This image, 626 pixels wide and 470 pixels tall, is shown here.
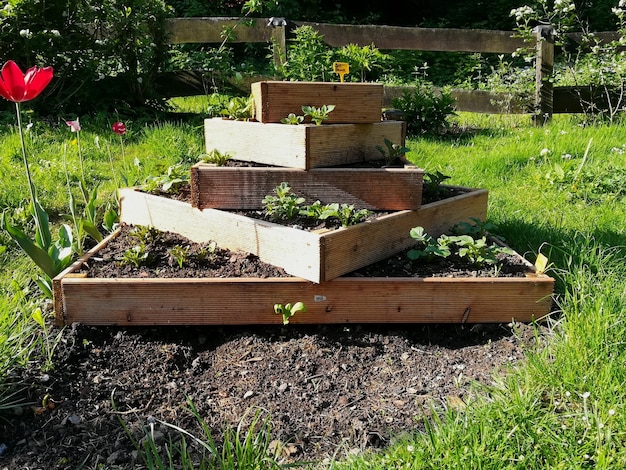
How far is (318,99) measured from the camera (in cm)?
292

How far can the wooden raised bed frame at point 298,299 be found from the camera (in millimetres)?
2482

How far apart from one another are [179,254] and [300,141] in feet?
2.56

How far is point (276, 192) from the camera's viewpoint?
109 inches

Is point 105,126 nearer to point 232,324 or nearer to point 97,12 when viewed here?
point 97,12

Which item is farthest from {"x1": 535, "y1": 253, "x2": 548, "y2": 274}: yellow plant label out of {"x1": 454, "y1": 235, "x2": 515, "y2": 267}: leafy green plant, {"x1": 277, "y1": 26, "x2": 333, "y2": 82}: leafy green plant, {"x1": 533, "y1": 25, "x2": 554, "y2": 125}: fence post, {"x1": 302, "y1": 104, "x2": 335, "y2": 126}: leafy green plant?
{"x1": 533, "y1": 25, "x2": 554, "y2": 125}: fence post

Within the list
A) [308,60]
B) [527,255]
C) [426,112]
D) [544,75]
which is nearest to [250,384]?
[527,255]

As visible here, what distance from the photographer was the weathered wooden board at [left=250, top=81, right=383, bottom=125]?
2.88 metres

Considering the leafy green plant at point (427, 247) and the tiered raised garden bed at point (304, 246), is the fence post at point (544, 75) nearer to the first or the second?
the tiered raised garden bed at point (304, 246)

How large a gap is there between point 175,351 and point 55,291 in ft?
1.97

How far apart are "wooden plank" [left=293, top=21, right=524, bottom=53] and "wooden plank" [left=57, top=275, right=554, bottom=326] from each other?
18.9 ft

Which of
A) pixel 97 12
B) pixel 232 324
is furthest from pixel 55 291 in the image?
pixel 97 12

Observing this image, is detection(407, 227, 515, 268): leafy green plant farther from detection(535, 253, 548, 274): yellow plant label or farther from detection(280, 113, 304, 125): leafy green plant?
detection(280, 113, 304, 125): leafy green plant

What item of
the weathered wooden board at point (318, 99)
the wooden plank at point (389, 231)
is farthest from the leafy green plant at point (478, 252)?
the weathered wooden board at point (318, 99)

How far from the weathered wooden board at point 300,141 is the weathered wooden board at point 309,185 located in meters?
0.09
